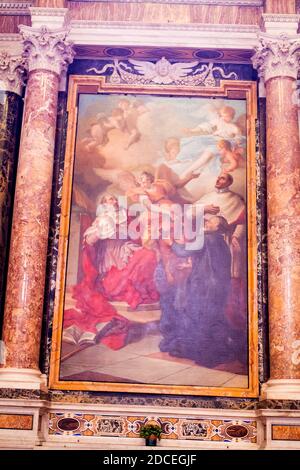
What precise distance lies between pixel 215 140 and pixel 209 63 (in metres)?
1.44

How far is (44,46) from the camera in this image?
1230cm

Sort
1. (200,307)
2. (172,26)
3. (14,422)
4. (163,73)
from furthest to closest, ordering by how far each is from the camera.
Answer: (163,73), (172,26), (200,307), (14,422)

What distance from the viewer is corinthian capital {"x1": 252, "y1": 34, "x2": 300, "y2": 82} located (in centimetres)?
1220

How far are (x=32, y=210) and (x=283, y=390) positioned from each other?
15.2 ft

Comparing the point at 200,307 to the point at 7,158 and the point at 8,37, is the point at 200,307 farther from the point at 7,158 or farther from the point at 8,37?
the point at 8,37

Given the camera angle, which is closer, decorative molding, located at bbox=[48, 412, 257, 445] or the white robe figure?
decorative molding, located at bbox=[48, 412, 257, 445]

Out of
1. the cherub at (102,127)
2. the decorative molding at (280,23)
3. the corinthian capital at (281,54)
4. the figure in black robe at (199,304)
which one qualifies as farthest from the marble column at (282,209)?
the cherub at (102,127)

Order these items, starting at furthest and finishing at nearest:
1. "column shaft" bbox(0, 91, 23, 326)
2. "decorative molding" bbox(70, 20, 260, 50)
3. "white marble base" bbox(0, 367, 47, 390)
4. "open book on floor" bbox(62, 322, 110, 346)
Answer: "decorative molding" bbox(70, 20, 260, 50) < "column shaft" bbox(0, 91, 23, 326) < "open book on floor" bbox(62, 322, 110, 346) < "white marble base" bbox(0, 367, 47, 390)

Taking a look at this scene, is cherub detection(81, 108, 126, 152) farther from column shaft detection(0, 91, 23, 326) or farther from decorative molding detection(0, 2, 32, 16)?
decorative molding detection(0, 2, 32, 16)

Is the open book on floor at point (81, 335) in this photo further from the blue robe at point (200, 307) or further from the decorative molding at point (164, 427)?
the decorative molding at point (164, 427)

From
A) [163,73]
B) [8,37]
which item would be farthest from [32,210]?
[163,73]

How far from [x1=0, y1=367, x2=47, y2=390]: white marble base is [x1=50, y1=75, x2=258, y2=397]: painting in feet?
1.81

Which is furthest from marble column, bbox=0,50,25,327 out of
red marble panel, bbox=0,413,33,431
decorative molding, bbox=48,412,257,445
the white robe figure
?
the white robe figure

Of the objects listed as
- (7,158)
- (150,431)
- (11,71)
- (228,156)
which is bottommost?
(150,431)
